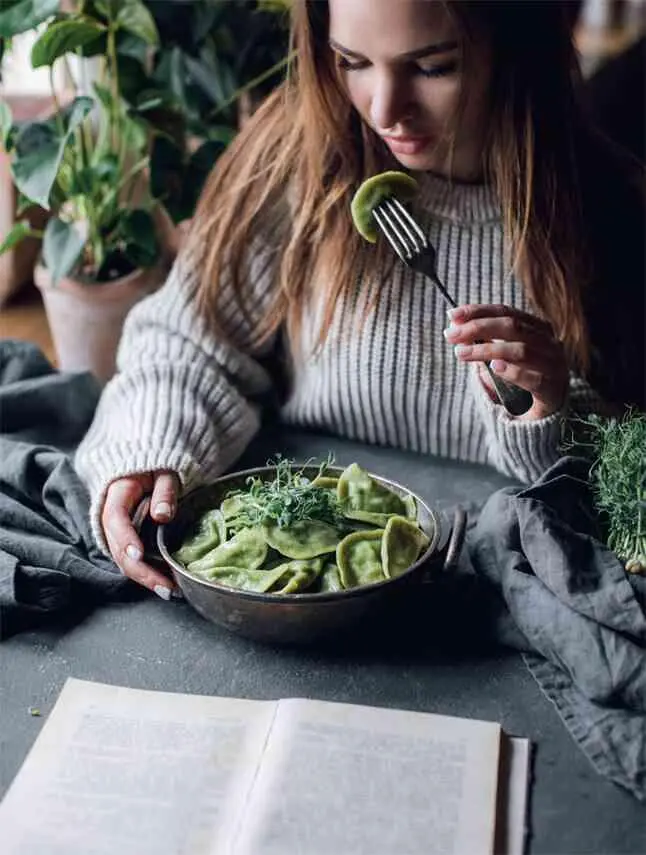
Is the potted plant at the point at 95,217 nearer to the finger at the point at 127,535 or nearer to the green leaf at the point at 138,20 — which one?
the green leaf at the point at 138,20

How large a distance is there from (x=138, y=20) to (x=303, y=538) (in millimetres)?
A: 1029

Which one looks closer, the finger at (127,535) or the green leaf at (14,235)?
the finger at (127,535)

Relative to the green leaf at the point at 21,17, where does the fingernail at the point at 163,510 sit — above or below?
below

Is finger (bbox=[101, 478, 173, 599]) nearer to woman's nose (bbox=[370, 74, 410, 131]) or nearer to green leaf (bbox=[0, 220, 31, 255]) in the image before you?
woman's nose (bbox=[370, 74, 410, 131])

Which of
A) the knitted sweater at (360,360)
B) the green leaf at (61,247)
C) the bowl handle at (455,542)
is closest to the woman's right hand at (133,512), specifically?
the knitted sweater at (360,360)

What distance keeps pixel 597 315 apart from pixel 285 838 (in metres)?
Answer: 0.81

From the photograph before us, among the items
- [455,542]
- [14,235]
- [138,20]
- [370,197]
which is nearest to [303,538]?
[455,542]

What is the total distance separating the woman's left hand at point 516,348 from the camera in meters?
1.01

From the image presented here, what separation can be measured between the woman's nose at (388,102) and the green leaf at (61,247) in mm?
758

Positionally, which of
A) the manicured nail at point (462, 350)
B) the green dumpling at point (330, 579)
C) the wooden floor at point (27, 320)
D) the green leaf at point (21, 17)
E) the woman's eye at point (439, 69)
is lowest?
the wooden floor at point (27, 320)

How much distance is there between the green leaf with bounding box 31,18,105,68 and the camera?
1502 millimetres

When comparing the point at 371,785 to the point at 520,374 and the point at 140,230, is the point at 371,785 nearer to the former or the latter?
the point at 520,374

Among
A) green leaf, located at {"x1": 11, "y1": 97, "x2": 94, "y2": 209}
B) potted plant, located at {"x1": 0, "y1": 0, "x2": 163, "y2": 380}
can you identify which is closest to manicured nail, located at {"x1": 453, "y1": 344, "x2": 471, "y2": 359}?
green leaf, located at {"x1": 11, "y1": 97, "x2": 94, "y2": 209}

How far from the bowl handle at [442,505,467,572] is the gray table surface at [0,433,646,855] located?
0.04 metres
